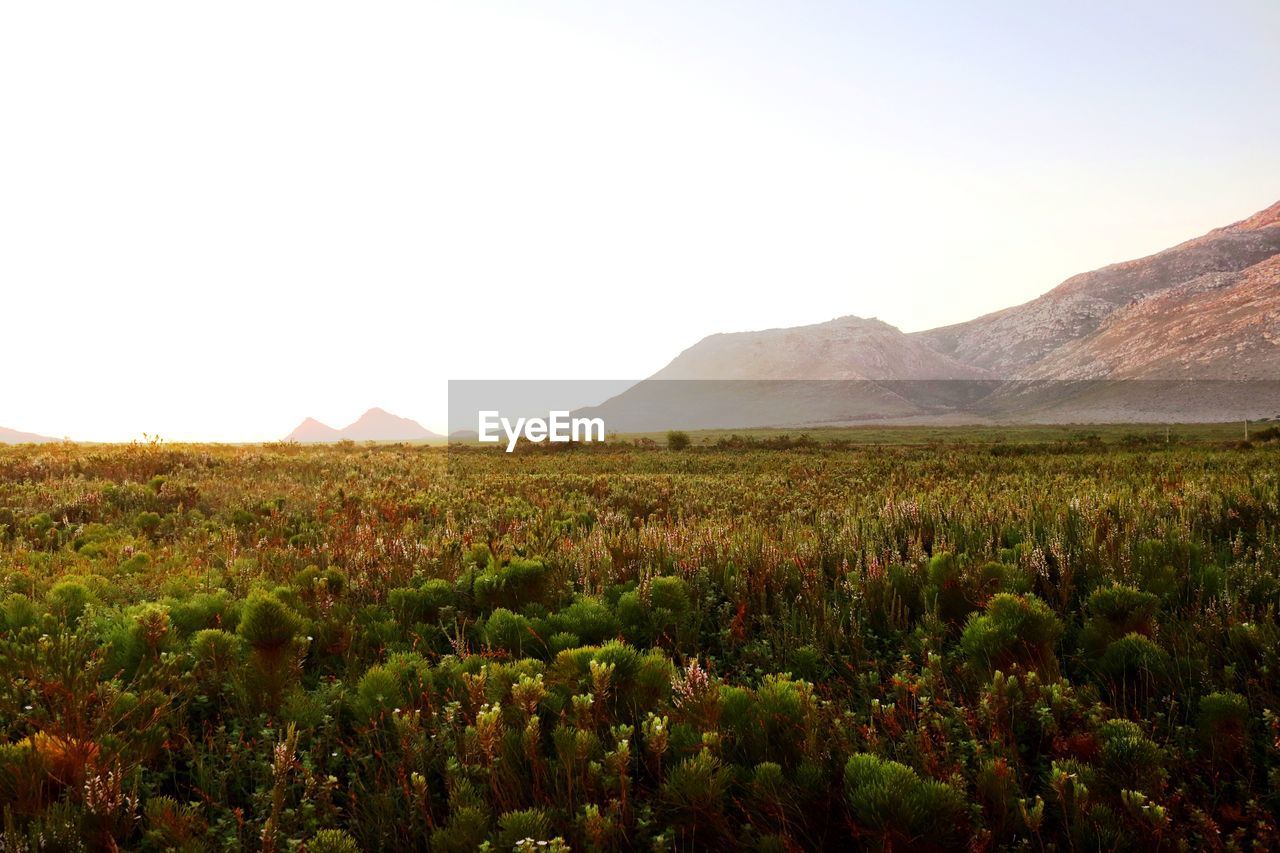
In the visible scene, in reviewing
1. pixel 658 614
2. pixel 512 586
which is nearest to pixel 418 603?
pixel 512 586

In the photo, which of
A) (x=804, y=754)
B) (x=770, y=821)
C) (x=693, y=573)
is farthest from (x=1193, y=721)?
(x=693, y=573)

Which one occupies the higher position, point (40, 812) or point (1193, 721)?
point (40, 812)

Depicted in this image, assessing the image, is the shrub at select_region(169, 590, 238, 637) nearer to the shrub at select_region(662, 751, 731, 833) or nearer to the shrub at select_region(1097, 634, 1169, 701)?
the shrub at select_region(662, 751, 731, 833)

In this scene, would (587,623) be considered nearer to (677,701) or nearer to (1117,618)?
(677,701)

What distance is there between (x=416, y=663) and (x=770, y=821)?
6.36ft

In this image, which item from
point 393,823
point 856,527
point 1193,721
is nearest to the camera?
point 393,823

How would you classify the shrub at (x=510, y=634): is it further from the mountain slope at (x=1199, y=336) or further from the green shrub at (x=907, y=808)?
the mountain slope at (x=1199, y=336)

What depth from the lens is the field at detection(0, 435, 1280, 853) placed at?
2.22 meters

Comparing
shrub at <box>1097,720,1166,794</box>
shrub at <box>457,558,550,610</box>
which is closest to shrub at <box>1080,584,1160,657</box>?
shrub at <box>1097,720,1166,794</box>

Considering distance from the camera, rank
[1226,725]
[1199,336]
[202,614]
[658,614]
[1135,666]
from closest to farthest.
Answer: [1226,725], [1135,666], [202,614], [658,614], [1199,336]

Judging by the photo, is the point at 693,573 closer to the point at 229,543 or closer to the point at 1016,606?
the point at 1016,606

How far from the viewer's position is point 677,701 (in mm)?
2867

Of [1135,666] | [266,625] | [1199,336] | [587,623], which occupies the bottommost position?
[1135,666]

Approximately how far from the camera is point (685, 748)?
248 cm
